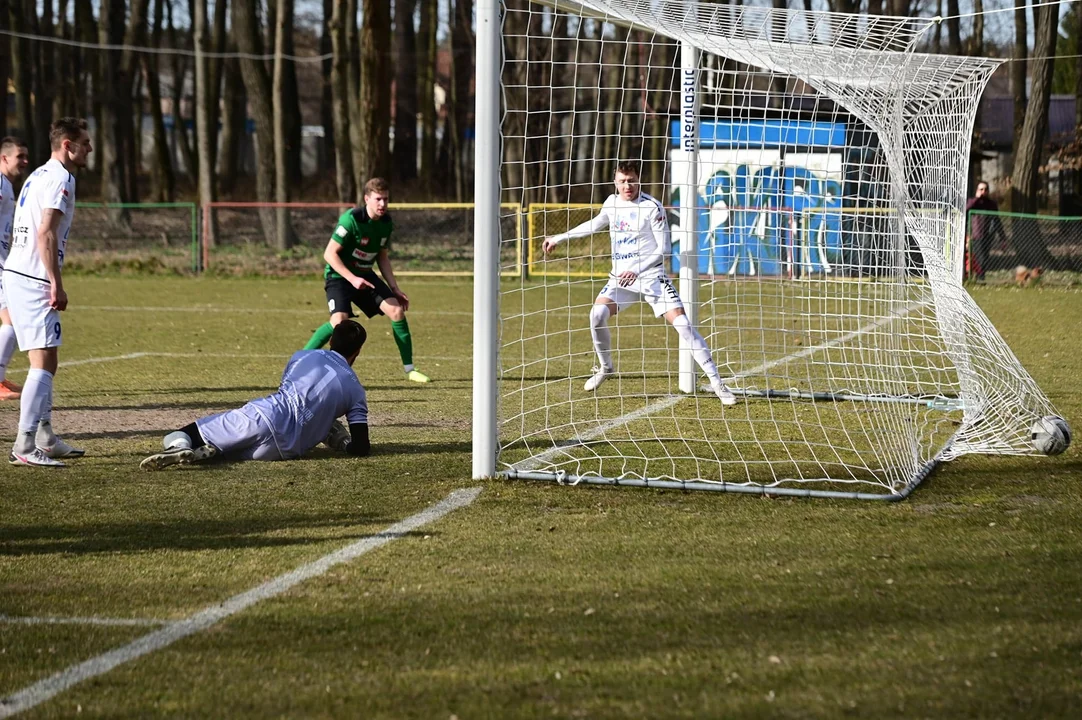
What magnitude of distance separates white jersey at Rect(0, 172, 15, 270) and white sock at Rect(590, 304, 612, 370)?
14.4 ft

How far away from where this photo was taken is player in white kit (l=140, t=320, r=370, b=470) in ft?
23.4

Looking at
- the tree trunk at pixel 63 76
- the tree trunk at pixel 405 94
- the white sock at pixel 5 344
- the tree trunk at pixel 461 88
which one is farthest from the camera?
the tree trunk at pixel 405 94

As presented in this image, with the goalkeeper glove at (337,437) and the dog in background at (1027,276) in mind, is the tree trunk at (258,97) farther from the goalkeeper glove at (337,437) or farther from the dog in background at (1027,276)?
the goalkeeper glove at (337,437)

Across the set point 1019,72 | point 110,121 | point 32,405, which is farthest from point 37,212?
point 110,121

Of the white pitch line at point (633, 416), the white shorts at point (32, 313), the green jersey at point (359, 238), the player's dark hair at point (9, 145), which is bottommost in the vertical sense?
the white pitch line at point (633, 416)

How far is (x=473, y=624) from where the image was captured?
4371mm

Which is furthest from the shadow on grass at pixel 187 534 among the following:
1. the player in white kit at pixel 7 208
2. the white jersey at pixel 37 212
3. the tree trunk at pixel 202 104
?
the tree trunk at pixel 202 104

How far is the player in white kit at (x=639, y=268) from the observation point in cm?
968

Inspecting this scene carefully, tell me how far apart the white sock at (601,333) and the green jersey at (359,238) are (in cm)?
188

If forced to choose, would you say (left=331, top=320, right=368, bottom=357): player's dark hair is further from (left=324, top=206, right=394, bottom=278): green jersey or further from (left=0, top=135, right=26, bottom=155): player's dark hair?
(left=324, top=206, right=394, bottom=278): green jersey

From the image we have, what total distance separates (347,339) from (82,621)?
3.43m

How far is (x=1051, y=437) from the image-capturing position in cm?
728

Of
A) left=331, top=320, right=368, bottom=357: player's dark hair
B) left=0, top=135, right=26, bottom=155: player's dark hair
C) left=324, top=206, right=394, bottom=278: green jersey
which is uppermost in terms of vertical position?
left=0, top=135, right=26, bottom=155: player's dark hair

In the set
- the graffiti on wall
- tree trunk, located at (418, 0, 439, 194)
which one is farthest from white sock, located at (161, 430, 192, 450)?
tree trunk, located at (418, 0, 439, 194)
